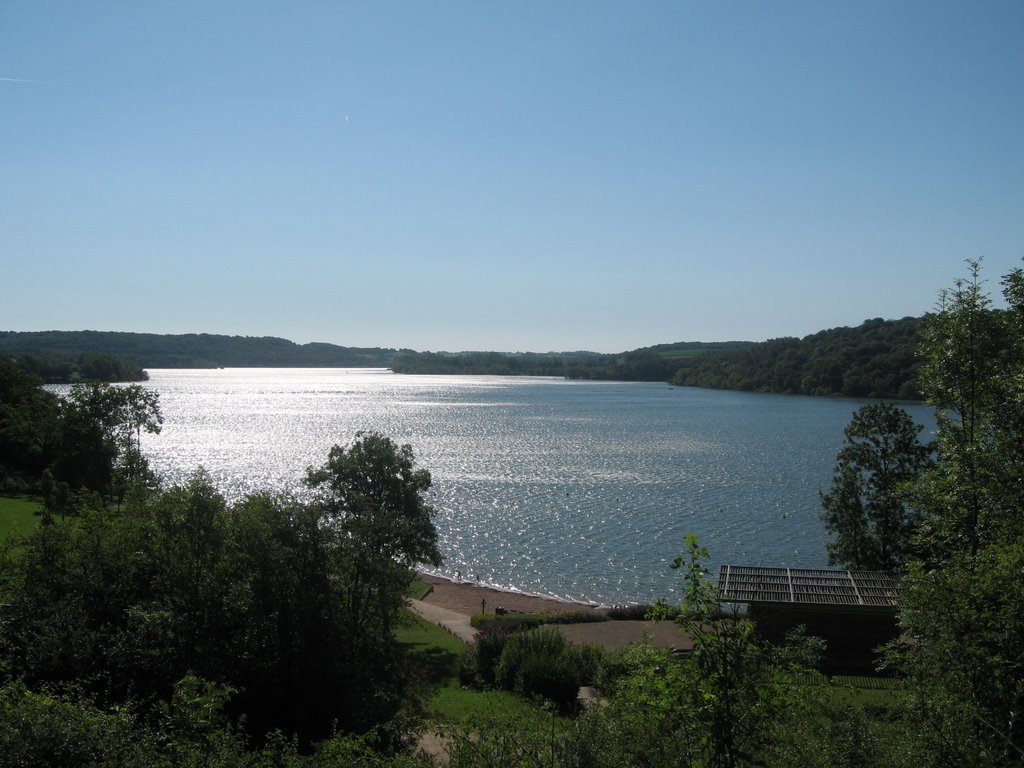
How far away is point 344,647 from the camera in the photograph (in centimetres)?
1583

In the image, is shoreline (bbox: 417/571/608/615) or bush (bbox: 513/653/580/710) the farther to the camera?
shoreline (bbox: 417/571/608/615)

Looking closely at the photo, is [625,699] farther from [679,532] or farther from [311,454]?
[311,454]

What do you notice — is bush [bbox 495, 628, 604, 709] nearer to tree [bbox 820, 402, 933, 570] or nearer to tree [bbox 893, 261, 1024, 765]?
tree [bbox 893, 261, 1024, 765]

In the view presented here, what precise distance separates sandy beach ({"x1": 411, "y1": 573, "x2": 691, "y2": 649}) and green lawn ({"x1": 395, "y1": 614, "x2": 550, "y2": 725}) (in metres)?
4.27

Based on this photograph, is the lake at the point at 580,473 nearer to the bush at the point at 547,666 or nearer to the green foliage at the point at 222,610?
the green foliage at the point at 222,610

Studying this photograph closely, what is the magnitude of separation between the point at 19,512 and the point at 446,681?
97.3ft

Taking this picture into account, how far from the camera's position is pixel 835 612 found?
23.6 meters

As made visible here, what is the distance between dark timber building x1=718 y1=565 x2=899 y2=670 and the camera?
23500 millimetres

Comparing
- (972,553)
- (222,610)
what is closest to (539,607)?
(222,610)

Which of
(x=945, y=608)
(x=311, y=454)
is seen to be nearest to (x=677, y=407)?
(x=311, y=454)

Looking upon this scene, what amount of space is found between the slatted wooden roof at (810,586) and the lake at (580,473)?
9.43 m

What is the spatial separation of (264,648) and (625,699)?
9.28m

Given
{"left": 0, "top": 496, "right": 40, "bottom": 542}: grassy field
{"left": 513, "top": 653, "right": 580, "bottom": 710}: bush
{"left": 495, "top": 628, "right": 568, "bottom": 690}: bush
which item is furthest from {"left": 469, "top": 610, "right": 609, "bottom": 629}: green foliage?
{"left": 0, "top": 496, "right": 40, "bottom": 542}: grassy field

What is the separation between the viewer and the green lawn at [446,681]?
18125 mm
